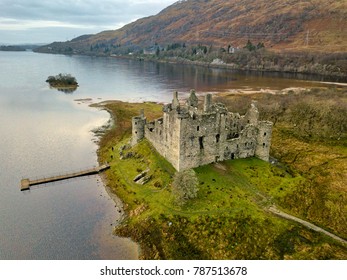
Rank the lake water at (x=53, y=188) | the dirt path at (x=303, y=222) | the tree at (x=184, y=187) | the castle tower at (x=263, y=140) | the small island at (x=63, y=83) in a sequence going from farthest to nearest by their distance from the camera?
the small island at (x=63, y=83), the castle tower at (x=263, y=140), the tree at (x=184, y=187), the lake water at (x=53, y=188), the dirt path at (x=303, y=222)

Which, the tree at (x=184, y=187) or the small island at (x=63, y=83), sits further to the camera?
the small island at (x=63, y=83)

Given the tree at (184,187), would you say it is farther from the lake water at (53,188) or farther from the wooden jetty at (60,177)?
the wooden jetty at (60,177)

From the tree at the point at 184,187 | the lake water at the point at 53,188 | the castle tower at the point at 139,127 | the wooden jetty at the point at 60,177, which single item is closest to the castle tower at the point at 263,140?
the tree at the point at 184,187

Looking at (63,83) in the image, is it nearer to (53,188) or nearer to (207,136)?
(53,188)

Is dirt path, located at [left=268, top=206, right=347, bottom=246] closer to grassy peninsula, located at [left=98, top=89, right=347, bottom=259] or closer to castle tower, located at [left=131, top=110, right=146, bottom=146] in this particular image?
grassy peninsula, located at [left=98, top=89, right=347, bottom=259]

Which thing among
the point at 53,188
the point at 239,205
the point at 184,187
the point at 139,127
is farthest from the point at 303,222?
the point at 53,188

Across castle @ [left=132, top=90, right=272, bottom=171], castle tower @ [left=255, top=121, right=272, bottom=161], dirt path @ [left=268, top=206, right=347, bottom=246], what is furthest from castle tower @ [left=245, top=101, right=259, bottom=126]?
dirt path @ [left=268, top=206, right=347, bottom=246]

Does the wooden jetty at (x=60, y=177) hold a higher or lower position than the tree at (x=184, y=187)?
lower

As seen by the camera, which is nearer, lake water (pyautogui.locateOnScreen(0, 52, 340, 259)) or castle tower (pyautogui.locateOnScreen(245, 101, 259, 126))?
lake water (pyautogui.locateOnScreen(0, 52, 340, 259))
